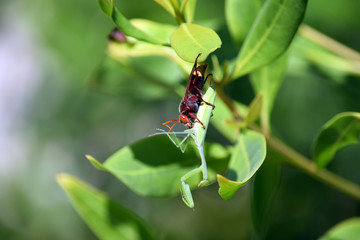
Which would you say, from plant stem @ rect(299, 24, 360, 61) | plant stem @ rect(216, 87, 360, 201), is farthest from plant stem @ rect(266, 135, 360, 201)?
plant stem @ rect(299, 24, 360, 61)

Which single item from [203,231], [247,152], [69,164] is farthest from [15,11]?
[247,152]

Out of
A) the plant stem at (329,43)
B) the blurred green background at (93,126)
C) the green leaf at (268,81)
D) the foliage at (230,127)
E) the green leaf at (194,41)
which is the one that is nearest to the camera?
the green leaf at (194,41)

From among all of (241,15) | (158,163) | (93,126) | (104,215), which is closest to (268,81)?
(241,15)

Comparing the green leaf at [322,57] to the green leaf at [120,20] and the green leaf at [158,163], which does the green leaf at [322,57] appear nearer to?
the green leaf at [158,163]

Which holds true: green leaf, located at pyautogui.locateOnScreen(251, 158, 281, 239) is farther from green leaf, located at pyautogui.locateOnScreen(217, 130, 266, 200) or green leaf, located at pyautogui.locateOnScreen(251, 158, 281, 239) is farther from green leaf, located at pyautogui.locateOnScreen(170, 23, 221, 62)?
green leaf, located at pyautogui.locateOnScreen(170, 23, 221, 62)

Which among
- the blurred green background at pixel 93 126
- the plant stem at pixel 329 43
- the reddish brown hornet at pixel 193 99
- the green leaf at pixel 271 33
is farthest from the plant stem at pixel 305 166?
the blurred green background at pixel 93 126
